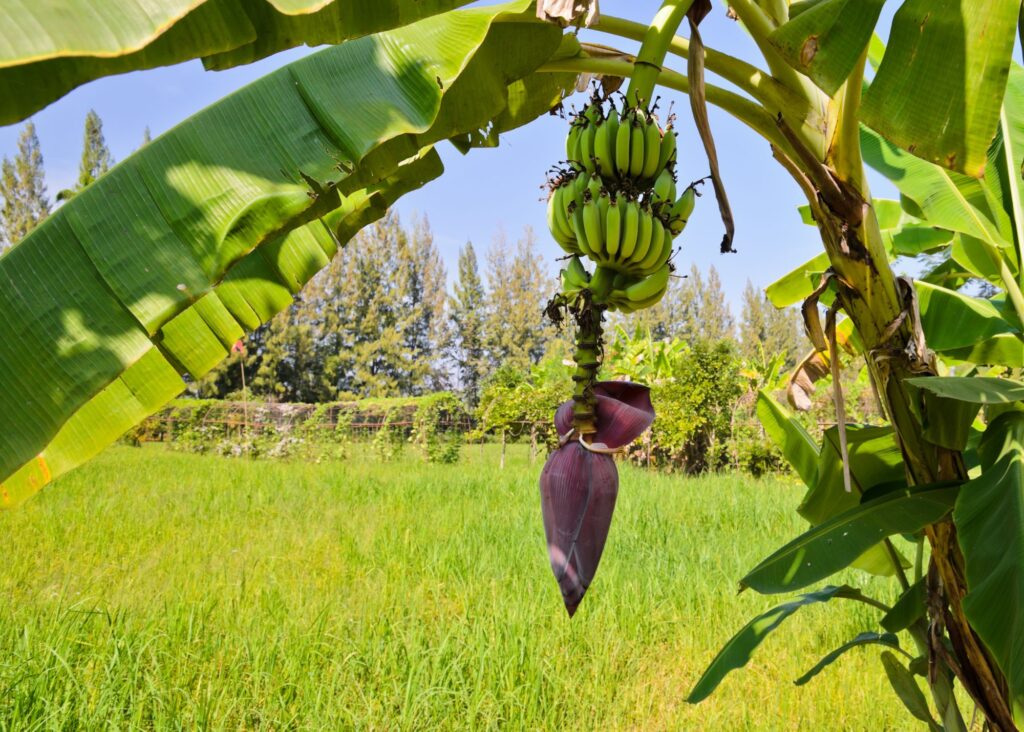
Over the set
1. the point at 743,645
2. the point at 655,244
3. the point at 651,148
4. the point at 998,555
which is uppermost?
the point at 651,148

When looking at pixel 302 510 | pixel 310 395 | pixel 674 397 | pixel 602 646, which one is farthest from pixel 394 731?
pixel 310 395

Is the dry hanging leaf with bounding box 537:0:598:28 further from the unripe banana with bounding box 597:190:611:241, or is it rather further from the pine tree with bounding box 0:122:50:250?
the pine tree with bounding box 0:122:50:250

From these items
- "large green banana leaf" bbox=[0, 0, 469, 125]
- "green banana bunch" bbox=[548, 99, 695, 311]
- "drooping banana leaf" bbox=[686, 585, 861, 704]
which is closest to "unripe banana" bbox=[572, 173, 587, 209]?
"green banana bunch" bbox=[548, 99, 695, 311]

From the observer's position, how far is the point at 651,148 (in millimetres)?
686

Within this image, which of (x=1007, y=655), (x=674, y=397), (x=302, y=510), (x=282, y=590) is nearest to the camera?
(x=1007, y=655)

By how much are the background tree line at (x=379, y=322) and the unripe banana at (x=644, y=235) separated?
13.8 meters

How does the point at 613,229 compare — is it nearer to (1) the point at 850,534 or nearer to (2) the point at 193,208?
(2) the point at 193,208

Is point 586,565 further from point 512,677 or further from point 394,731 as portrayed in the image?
point 512,677

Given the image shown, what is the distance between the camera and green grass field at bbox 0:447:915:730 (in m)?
1.76

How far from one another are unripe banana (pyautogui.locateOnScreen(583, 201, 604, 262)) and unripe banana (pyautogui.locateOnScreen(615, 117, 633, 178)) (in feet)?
0.18

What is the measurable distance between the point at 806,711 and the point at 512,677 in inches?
34.5

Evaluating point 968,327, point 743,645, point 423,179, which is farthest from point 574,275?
point 968,327

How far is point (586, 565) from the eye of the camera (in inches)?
23.2

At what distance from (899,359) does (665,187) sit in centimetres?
40
